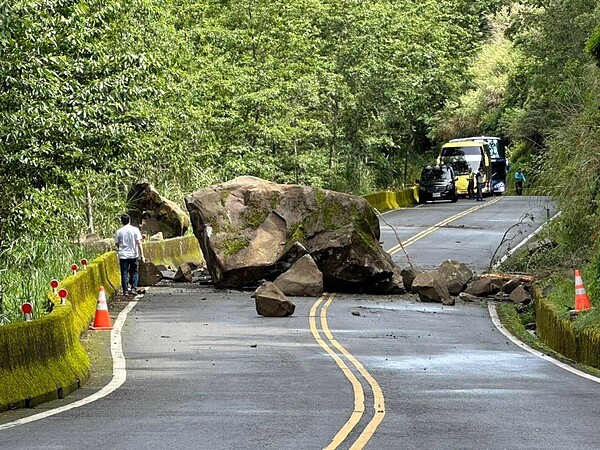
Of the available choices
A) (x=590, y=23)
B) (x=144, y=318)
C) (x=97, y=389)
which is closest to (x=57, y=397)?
(x=97, y=389)

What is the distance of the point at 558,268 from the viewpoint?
28.1 meters

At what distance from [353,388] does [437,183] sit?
161 ft

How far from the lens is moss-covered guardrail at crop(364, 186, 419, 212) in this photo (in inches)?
2195

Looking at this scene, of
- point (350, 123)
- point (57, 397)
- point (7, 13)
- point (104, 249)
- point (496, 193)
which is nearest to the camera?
point (57, 397)

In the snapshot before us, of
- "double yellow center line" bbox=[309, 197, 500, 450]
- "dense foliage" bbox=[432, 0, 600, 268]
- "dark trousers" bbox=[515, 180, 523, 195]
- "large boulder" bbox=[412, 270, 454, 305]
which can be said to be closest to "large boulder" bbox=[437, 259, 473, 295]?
"large boulder" bbox=[412, 270, 454, 305]

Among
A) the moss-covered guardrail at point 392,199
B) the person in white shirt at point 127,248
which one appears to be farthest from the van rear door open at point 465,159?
the person in white shirt at point 127,248

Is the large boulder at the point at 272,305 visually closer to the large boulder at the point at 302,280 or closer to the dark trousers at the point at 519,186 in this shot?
the large boulder at the point at 302,280

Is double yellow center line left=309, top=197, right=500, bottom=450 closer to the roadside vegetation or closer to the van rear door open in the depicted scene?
the roadside vegetation

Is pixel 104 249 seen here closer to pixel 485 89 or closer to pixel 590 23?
pixel 590 23

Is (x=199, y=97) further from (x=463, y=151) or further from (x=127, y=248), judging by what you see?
(x=463, y=151)

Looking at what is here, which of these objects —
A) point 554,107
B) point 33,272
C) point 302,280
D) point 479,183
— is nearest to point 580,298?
point 302,280

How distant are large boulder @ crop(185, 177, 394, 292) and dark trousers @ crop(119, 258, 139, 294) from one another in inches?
93.5

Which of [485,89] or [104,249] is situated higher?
[485,89]

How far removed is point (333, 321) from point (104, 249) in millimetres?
8703
